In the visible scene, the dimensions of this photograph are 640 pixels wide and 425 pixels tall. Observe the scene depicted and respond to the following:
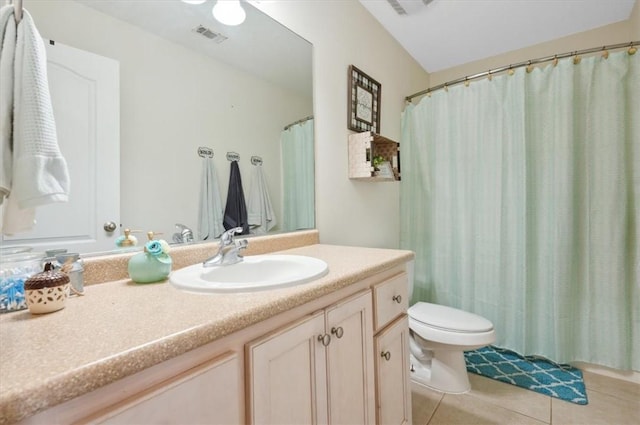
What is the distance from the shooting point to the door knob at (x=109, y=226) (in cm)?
89

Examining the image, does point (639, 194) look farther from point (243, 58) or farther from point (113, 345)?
point (113, 345)

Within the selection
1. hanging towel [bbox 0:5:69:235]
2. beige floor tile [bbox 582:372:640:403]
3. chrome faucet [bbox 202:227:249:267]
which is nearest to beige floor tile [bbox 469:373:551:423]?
beige floor tile [bbox 582:372:640:403]

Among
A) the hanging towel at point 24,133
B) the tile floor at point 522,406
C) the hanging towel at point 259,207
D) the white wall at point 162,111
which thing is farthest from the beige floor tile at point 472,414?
the hanging towel at point 24,133

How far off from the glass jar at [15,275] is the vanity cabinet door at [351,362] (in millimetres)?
695

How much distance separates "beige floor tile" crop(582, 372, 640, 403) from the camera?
1.60 meters

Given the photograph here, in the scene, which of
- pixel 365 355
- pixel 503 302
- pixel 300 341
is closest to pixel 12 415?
pixel 300 341

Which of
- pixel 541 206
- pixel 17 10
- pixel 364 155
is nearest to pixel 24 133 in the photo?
pixel 17 10

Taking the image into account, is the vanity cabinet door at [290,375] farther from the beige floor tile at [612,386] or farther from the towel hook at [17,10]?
the beige floor tile at [612,386]

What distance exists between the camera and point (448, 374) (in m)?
1.68

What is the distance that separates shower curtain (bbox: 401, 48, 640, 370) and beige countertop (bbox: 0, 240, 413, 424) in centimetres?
162

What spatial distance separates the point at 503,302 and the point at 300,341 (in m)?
1.81

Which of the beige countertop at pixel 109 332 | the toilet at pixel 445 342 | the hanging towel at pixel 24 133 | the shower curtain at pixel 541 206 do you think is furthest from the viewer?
the shower curtain at pixel 541 206

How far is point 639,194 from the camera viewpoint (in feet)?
5.16

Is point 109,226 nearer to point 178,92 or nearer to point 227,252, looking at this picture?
point 227,252
